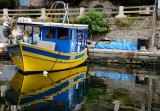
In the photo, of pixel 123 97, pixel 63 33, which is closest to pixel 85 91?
pixel 123 97

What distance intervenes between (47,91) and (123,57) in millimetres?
10310

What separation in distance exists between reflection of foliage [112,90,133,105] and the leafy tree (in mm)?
12164

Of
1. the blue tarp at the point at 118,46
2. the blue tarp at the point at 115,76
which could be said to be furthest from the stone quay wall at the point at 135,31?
the blue tarp at the point at 115,76

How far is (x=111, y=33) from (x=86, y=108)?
51.8 feet

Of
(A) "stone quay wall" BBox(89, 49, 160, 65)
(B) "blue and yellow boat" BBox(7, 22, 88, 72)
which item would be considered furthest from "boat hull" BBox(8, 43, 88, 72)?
(A) "stone quay wall" BBox(89, 49, 160, 65)

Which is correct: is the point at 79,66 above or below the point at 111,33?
below

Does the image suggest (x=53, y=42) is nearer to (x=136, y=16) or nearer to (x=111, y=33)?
(x=111, y=33)

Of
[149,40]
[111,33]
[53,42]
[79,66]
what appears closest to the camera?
[53,42]

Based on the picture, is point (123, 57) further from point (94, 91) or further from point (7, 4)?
point (7, 4)

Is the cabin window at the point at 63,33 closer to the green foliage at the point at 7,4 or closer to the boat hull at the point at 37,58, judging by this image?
the boat hull at the point at 37,58

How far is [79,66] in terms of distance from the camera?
23.2 metres

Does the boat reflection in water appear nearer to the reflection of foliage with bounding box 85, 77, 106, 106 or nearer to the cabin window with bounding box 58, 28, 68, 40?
the reflection of foliage with bounding box 85, 77, 106, 106

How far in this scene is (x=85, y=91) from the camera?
52.5ft

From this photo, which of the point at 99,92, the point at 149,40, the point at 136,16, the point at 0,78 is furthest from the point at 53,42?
the point at 136,16
